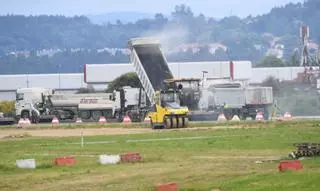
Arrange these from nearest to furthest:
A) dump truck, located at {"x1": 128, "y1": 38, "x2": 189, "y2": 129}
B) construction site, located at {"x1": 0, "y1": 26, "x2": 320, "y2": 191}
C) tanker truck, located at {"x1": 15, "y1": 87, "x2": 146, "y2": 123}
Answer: construction site, located at {"x1": 0, "y1": 26, "x2": 320, "y2": 191}, dump truck, located at {"x1": 128, "y1": 38, "x2": 189, "y2": 129}, tanker truck, located at {"x1": 15, "y1": 87, "x2": 146, "y2": 123}

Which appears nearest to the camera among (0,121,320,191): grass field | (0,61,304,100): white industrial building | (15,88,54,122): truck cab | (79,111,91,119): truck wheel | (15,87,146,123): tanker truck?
(0,121,320,191): grass field

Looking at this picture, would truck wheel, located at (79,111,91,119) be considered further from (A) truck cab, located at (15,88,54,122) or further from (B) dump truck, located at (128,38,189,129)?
(B) dump truck, located at (128,38,189,129)

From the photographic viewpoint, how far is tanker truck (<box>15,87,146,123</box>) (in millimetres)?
99250

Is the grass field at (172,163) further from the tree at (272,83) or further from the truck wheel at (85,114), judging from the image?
the tree at (272,83)

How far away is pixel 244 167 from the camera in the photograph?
33875 mm

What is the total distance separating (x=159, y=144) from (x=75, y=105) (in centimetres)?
5294

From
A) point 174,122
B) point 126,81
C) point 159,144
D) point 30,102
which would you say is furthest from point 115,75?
point 159,144

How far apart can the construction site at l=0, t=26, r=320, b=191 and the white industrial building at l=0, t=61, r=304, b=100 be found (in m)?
31.1

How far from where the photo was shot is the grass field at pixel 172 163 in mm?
29219

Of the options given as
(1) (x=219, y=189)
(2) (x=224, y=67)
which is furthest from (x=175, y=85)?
(2) (x=224, y=67)

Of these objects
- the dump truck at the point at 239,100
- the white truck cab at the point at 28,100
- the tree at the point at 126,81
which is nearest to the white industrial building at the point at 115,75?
the tree at the point at 126,81

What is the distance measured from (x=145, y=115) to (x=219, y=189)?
202 ft

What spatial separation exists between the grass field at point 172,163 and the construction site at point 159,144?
3 centimetres

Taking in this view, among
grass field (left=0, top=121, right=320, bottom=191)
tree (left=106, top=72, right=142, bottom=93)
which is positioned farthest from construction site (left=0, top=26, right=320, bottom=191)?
tree (left=106, top=72, right=142, bottom=93)
